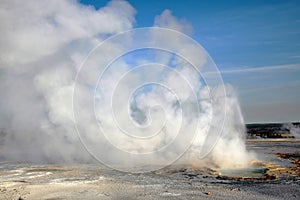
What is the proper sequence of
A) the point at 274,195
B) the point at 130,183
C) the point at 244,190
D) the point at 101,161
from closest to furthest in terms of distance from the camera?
the point at 274,195 → the point at 244,190 → the point at 130,183 → the point at 101,161

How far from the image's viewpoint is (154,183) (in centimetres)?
1961

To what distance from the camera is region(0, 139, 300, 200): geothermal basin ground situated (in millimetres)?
16766

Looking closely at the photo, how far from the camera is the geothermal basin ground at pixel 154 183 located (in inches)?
660

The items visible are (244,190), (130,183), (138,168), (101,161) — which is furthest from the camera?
(101,161)

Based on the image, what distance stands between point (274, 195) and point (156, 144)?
62.6 feet

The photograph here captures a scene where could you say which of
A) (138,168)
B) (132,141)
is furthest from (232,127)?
(138,168)

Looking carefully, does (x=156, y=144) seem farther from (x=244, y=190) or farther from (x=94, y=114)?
(x=244, y=190)

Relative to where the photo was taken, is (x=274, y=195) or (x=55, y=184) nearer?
(x=274, y=195)

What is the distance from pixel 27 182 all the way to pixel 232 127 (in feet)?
65.3

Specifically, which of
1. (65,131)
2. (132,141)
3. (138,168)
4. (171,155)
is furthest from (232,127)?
(65,131)

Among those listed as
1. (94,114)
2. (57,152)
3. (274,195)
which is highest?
(94,114)

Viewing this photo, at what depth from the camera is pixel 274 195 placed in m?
16.2

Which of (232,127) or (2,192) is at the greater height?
(232,127)

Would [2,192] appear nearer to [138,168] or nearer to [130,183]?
[130,183]
